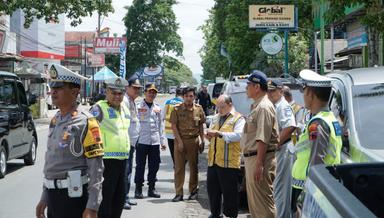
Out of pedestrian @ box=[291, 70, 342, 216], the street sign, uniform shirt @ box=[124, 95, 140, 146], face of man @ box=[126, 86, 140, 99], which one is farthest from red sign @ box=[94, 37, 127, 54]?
pedestrian @ box=[291, 70, 342, 216]

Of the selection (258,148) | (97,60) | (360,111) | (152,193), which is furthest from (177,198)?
(97,60)

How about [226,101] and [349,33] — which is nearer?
[226,101]

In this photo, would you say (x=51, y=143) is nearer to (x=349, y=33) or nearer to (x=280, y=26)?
(x=280, y=26)

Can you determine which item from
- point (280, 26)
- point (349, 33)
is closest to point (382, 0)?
point (280, 26)

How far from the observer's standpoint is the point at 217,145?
301 inches

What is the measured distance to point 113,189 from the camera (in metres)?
6.20

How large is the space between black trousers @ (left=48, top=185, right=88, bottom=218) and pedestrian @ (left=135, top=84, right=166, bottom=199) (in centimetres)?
529

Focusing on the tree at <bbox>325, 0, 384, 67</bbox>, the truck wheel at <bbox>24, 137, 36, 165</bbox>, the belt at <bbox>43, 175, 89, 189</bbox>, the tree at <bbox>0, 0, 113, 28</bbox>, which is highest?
A: the tree at <bbox>0, 0, 113, 28</bbox>

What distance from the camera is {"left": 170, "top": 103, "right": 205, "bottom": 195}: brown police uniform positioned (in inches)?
369

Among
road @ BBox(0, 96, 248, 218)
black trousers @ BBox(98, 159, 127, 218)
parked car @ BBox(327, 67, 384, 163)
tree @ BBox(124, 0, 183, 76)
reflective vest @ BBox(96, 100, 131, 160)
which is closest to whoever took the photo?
parked car @ BBox(327, 67, 384, 163)

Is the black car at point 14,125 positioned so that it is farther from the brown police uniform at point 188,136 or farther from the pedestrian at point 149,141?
the brown police uniform at point 188,136

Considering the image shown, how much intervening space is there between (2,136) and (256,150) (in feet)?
22.5

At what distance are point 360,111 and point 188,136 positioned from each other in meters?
4.43

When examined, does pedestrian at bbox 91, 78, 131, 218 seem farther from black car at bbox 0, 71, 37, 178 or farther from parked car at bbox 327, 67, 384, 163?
black car at bbox 0, 71, 37, 178
